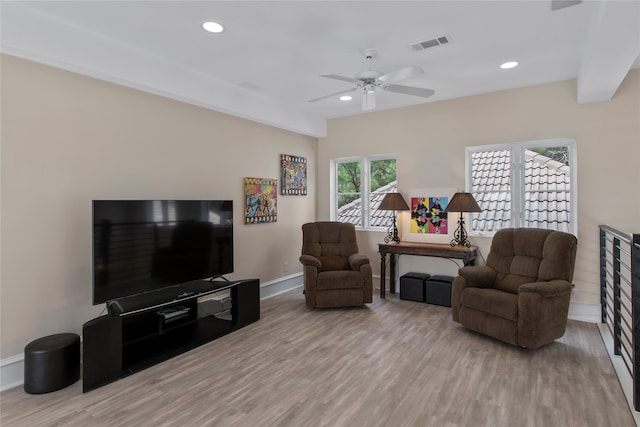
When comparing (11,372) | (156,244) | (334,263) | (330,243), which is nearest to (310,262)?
(334,263)

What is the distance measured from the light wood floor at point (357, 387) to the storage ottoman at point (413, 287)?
107cm

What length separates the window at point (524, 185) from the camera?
14.2 ft

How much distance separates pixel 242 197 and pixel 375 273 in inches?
100

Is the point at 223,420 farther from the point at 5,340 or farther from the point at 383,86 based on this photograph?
the point at 383,86

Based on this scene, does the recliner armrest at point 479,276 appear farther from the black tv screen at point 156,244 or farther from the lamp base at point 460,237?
the black tv screen at point 156,244

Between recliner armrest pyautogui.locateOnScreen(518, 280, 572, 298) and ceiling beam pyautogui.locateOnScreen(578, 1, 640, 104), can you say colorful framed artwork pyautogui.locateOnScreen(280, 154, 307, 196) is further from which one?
ceiling beam pyautogui.locateOnScreen(578, 1, 640, 104)

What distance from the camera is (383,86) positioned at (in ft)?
11.2

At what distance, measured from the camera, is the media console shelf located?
106 inches

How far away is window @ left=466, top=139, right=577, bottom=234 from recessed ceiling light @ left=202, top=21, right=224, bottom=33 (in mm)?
3627

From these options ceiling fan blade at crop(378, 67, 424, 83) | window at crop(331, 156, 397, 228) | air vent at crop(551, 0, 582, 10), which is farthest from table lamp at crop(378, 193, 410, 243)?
air vent at crop(551, 0, 582, 10)

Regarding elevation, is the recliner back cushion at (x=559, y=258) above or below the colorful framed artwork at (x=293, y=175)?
below

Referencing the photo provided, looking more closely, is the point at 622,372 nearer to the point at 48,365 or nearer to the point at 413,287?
the point at 413,287

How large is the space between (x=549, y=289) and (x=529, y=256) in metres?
0.66

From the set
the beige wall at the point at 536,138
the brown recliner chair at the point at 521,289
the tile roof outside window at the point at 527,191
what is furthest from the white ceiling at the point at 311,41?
the brown recliner chair at the point at 521,289
